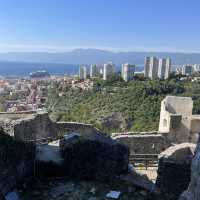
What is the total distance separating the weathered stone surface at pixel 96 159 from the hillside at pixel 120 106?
1835cm

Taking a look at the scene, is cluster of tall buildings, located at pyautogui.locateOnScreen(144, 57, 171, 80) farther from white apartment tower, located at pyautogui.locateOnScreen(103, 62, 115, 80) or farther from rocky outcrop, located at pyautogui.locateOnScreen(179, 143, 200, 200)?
rocky outcrop, located at pyautogui.locateOnScreen(179, 143, 200, 200)

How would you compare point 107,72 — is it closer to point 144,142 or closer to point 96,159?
point 144,142

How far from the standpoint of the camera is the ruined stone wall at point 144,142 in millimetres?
10966

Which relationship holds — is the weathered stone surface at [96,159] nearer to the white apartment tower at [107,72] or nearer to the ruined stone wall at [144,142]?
the ruined stone wall at [144,142]

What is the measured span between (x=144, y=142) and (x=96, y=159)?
12.9 feet

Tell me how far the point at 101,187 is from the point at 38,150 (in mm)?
2066

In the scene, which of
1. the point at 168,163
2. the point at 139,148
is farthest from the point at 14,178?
the point at 139,148

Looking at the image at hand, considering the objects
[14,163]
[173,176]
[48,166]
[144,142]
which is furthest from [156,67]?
[14,163]

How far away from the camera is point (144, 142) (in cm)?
1112

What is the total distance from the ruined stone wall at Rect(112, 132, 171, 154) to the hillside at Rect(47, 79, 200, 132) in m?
14.3

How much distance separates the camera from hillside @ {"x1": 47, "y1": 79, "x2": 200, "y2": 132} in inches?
1189

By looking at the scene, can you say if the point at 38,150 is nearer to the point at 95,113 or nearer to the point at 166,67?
the point at 95,113

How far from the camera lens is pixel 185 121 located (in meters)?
13.2

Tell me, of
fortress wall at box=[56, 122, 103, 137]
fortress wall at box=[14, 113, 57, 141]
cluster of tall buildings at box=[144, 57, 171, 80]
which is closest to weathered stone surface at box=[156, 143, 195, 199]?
fortress wall at box=[56, 122, 103, 137]
